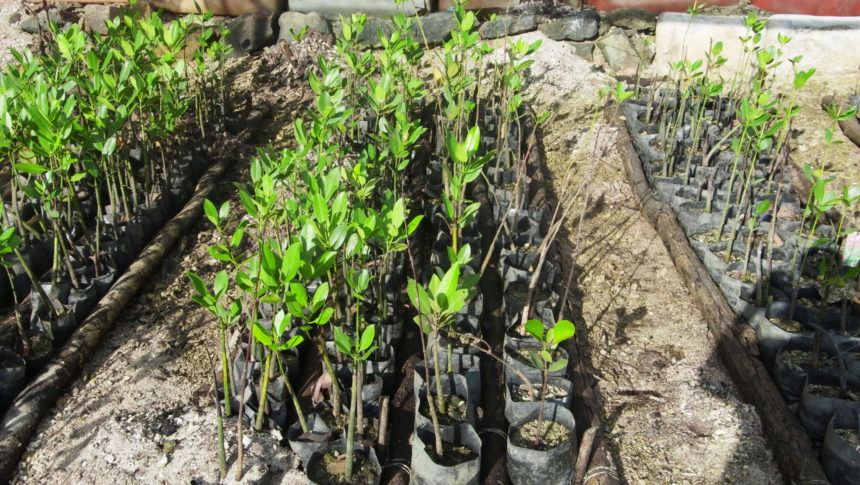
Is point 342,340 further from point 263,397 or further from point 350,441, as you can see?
point 263,397

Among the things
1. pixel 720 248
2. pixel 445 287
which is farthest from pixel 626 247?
pixel 445 287

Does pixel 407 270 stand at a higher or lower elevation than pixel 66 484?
higher

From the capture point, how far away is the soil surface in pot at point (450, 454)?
2018mm

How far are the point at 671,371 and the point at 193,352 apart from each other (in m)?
1.90

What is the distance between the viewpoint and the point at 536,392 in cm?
228

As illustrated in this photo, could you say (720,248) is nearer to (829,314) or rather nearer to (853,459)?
(829,314)

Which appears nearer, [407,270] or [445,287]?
[445,287]

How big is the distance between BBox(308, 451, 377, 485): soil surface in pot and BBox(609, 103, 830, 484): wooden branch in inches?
52.1

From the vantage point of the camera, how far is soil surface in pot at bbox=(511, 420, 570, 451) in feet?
6.85

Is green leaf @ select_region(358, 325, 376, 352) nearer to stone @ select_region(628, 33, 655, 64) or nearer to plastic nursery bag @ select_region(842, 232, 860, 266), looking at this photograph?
plastic nursery bag @ select_region(842, 232, 860, 266)

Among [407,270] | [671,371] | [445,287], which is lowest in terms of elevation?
[671,371]

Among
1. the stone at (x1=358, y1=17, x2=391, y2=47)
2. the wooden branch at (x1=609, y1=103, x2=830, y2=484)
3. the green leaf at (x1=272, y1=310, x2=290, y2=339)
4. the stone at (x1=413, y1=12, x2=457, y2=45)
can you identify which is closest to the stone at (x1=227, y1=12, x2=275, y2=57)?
the stone at (x1=358, y1=17, x2=391, y2=47)

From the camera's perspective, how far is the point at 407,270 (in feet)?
10.2

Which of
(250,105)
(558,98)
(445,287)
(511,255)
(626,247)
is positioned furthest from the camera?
(558,98)
